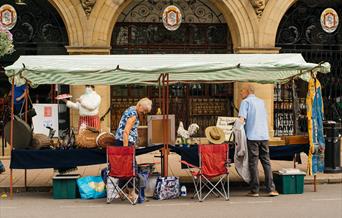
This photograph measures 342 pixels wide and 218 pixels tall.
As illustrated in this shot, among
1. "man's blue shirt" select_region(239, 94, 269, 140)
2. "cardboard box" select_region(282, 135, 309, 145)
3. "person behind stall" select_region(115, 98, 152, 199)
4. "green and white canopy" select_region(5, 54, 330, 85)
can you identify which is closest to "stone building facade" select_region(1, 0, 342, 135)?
"green and white canopy" select_region(5, 54, 330, 85)

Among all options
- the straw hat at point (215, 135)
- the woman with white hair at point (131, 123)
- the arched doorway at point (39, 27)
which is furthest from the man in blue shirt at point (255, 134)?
the arched doorway at point (39, 27)

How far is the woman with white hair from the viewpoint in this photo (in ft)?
33.5

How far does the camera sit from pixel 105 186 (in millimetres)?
10836

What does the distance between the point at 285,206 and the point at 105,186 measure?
10.2ft

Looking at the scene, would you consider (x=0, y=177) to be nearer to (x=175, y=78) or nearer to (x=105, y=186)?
(x=105, y=186)

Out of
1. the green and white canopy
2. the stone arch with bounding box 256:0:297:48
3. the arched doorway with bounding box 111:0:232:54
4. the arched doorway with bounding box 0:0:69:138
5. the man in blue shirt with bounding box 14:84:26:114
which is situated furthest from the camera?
the arched doorway with bounding box 111:0:232:54

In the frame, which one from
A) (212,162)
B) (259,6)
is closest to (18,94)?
(212,162)

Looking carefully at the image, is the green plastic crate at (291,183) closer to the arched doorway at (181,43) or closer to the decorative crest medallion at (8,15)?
the arched doorway at (181,43)

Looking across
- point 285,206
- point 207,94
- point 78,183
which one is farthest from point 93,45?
point 285,206

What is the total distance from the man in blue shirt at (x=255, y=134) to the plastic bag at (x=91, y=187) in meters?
2.60

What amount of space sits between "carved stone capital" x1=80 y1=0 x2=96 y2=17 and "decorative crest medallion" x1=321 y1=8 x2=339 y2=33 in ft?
23.5

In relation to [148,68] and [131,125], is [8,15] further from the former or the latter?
[131,125]

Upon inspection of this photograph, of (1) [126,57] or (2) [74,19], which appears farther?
(2) [74,19]

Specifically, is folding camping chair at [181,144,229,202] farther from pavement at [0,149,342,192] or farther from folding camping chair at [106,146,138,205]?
pavement at [0,149,342,192]
